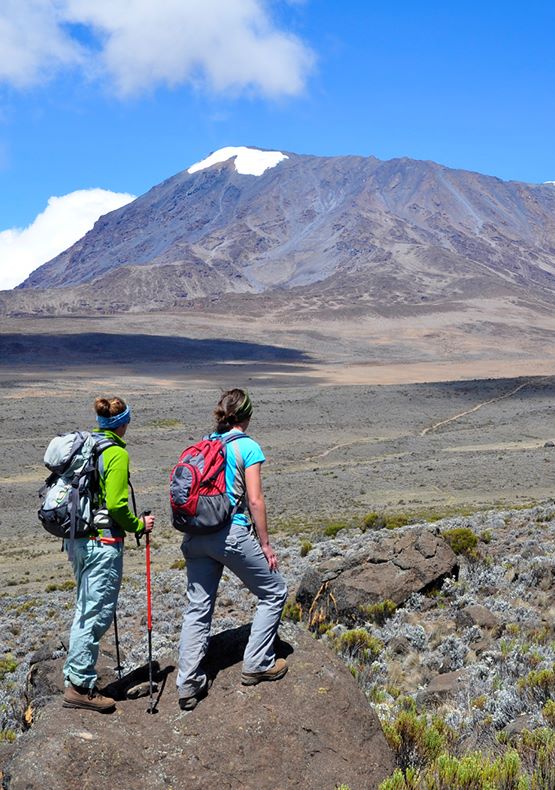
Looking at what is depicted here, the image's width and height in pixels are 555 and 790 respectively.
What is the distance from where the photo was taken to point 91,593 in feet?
13.1

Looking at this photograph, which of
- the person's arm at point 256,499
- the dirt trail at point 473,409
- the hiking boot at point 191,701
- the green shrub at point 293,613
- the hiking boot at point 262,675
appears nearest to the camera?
the hiking boot at point 191,701

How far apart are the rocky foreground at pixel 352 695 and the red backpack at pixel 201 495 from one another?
79cm

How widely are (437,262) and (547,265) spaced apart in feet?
130

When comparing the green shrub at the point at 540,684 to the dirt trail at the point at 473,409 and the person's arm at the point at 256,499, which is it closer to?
the person's arm at the point at 256,499

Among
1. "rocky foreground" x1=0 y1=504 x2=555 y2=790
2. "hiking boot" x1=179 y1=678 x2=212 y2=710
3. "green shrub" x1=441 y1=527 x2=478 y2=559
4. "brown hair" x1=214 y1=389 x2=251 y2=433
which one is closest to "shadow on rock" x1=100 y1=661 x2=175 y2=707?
"rocky foreground" x1=0 y1=504 x2=555 y2=790

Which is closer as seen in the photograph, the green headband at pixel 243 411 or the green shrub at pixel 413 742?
the green shrub at pixel 413 742

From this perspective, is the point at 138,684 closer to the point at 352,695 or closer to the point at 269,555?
the point at 269,555

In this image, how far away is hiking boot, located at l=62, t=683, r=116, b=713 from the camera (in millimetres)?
3621

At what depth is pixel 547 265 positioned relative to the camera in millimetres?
185875

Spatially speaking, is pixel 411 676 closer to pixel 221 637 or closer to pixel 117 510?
pixel 221 637

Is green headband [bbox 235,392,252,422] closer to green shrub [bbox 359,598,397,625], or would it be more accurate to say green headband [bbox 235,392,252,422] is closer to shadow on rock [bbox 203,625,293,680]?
shadow on rock [bbox 203,625,293,680]

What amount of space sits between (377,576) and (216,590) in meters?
3.95

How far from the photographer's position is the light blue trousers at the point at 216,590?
374 centimetres

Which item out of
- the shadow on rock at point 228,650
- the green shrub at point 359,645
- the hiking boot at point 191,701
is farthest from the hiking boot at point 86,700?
the green shrub at point 359,645
